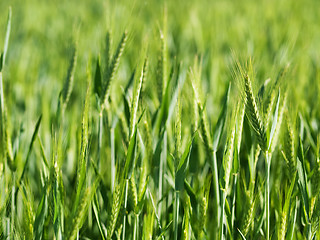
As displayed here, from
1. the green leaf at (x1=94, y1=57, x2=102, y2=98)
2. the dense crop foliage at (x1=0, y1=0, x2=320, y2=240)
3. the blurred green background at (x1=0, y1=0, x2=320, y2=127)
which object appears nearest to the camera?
the dense crop foliage at (x1=0, y1=0, x2=320, y2=240)

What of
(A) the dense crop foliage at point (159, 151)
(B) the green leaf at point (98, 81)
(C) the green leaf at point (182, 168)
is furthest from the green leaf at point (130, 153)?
(B) the green leaf at point (98, 81)

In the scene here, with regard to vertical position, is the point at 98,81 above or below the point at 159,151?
above

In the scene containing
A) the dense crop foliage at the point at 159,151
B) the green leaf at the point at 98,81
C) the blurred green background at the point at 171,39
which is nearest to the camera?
the dense crop foliage at the point at 159,151

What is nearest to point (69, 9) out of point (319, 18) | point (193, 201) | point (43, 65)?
point (43, 65)

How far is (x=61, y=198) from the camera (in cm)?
80

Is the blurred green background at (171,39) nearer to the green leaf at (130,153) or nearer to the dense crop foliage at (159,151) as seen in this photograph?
the dense crop foliage at (159,151)

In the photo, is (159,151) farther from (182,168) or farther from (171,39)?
(171,39)

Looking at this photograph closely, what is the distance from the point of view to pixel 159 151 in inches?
36.6

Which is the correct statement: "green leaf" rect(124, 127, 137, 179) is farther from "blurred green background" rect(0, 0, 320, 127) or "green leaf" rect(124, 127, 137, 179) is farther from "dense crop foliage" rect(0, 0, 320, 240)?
"blurred green background" rect(0, 0, 320, 127)

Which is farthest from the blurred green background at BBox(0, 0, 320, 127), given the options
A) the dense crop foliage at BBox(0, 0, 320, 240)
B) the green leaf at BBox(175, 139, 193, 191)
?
the green leaf at BBox(175, 139, 193, 191)

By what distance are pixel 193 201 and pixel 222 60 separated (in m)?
1.31

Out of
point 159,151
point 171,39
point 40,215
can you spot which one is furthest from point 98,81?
point 171,39

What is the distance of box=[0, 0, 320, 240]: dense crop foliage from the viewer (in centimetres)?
80

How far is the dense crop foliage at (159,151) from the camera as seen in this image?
800 mm
